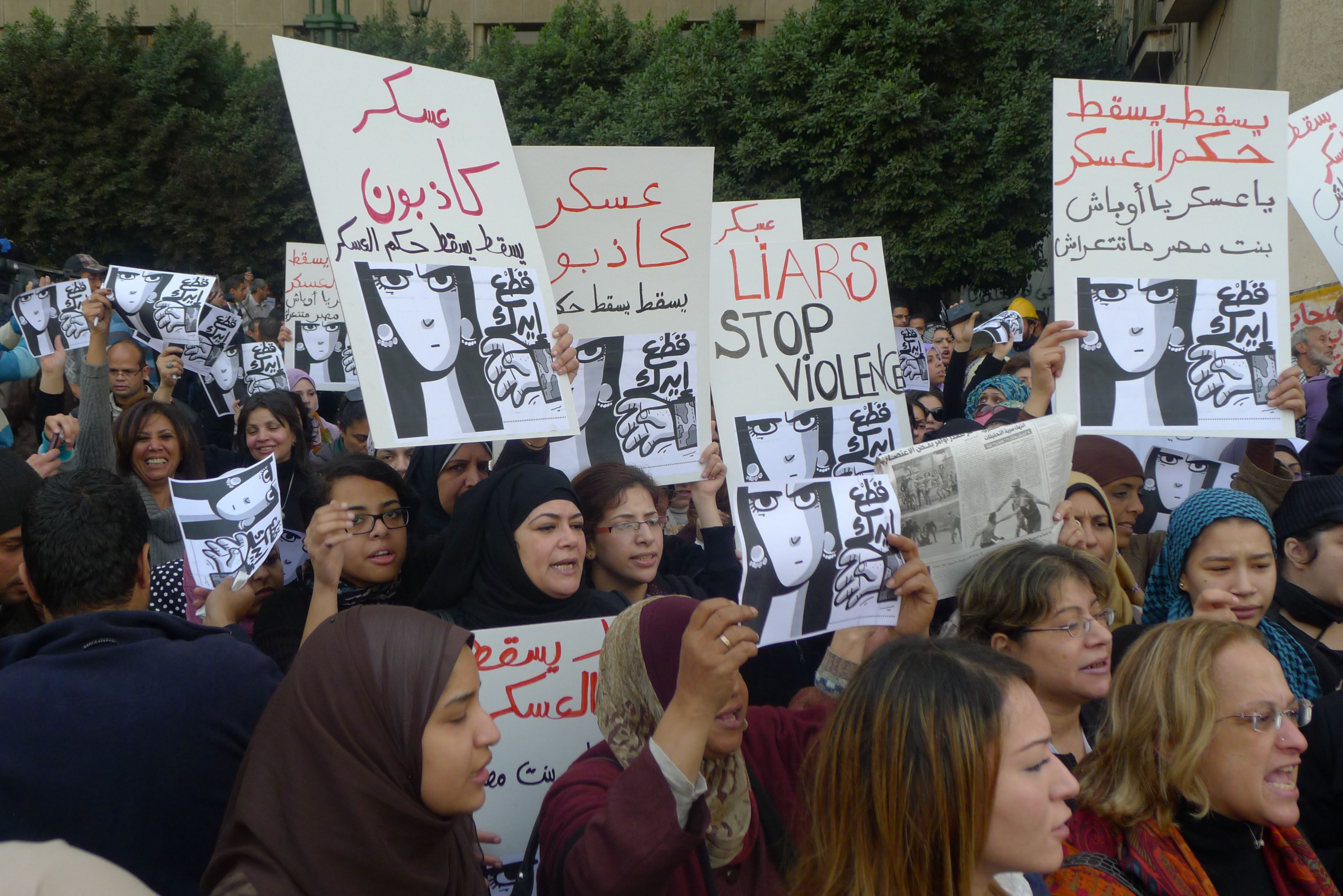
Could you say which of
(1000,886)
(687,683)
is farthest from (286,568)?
(1000,886)

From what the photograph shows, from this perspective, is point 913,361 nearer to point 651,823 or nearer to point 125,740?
point 651,823

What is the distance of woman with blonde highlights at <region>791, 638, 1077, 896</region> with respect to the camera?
168 cm

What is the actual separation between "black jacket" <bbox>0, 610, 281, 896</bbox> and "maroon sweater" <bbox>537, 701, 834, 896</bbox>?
0.63 metres

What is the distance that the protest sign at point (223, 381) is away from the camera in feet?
21.3

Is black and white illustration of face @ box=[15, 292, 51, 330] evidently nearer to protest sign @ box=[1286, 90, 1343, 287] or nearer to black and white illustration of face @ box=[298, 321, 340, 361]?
black and white illustration of face @ box=[298, 321, 340, 361]

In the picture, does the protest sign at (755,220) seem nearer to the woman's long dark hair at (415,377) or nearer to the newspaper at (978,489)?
the woman's long dark hair at (415,377)

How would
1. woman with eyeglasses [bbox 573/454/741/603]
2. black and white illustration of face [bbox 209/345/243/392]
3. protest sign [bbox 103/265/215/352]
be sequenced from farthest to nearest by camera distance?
black and white illustration of face [bbox 209/345/243/392]
protest sign [bbox 103/265/215/352]
woman with eyeglasses [bbox 573/454/741/603]

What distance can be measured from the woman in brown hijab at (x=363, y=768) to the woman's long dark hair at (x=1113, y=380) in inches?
90.0

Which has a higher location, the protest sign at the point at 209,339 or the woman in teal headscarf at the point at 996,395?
the protest sign at the point at 209,339

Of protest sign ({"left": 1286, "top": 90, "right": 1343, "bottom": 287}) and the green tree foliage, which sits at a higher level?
A: the green tree foliage

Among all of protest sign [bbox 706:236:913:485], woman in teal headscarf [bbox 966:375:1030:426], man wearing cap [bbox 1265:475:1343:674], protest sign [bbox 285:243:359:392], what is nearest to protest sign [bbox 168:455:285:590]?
protest sign [bbox 706:236:913:485]

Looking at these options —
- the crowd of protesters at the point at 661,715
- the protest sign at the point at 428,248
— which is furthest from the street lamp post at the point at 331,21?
the crowd of protesters at the point at 661,715

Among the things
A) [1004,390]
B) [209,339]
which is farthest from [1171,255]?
[209,339]

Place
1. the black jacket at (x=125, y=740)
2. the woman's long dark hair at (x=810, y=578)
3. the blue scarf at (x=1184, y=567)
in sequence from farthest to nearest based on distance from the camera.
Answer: the blue scarf at (x=1184, y=567), the woman's long dark hair at (x=810, y=578), the black jacket at (x=125, y=740)
